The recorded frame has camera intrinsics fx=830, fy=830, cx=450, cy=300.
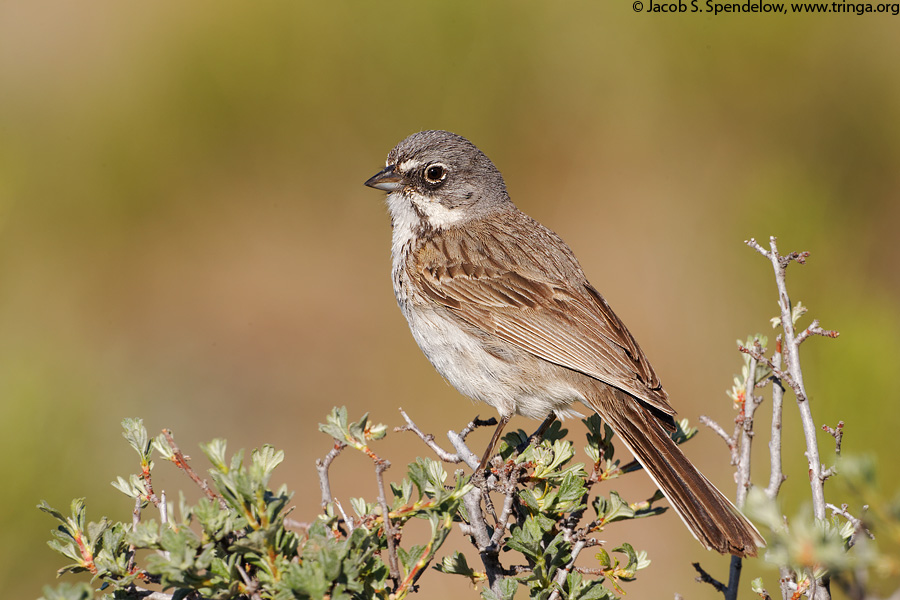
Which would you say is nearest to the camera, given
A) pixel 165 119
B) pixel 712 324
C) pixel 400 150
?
pixel 400 150

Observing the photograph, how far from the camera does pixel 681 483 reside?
3.21m

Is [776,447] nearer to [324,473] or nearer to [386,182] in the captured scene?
[324,473]

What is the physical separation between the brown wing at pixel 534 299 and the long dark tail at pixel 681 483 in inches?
3.8

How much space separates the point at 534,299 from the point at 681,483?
1249 mm

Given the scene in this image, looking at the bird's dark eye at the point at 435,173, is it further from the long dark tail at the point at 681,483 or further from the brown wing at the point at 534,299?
the long dark tail at the point at 681,483

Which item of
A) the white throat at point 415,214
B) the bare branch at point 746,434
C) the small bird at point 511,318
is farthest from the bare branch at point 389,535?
the white throat at point 415,214

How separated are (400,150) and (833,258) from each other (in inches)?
114

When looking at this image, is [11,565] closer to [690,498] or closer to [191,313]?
[690,498]

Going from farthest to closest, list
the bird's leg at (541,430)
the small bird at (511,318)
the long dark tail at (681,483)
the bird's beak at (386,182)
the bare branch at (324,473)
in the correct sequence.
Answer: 1. the bird's beak at (386,182)
2. the bird's leg at (541,430)
3. the small bird at (511,318)
4. the long dark tail at (681,483)
5. the bare branch at (324,473)

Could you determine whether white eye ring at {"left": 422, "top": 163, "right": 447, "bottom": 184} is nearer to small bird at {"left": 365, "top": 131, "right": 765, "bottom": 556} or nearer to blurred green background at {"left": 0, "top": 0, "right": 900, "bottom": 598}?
small bird at {"left": 365, "top": 131, "right": 765, "bottom": 556}

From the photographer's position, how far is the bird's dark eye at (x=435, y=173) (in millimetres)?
4691

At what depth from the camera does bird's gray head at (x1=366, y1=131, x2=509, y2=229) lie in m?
4.66

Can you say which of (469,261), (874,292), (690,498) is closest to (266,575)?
(690,498)

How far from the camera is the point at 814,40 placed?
7121 millimetres
